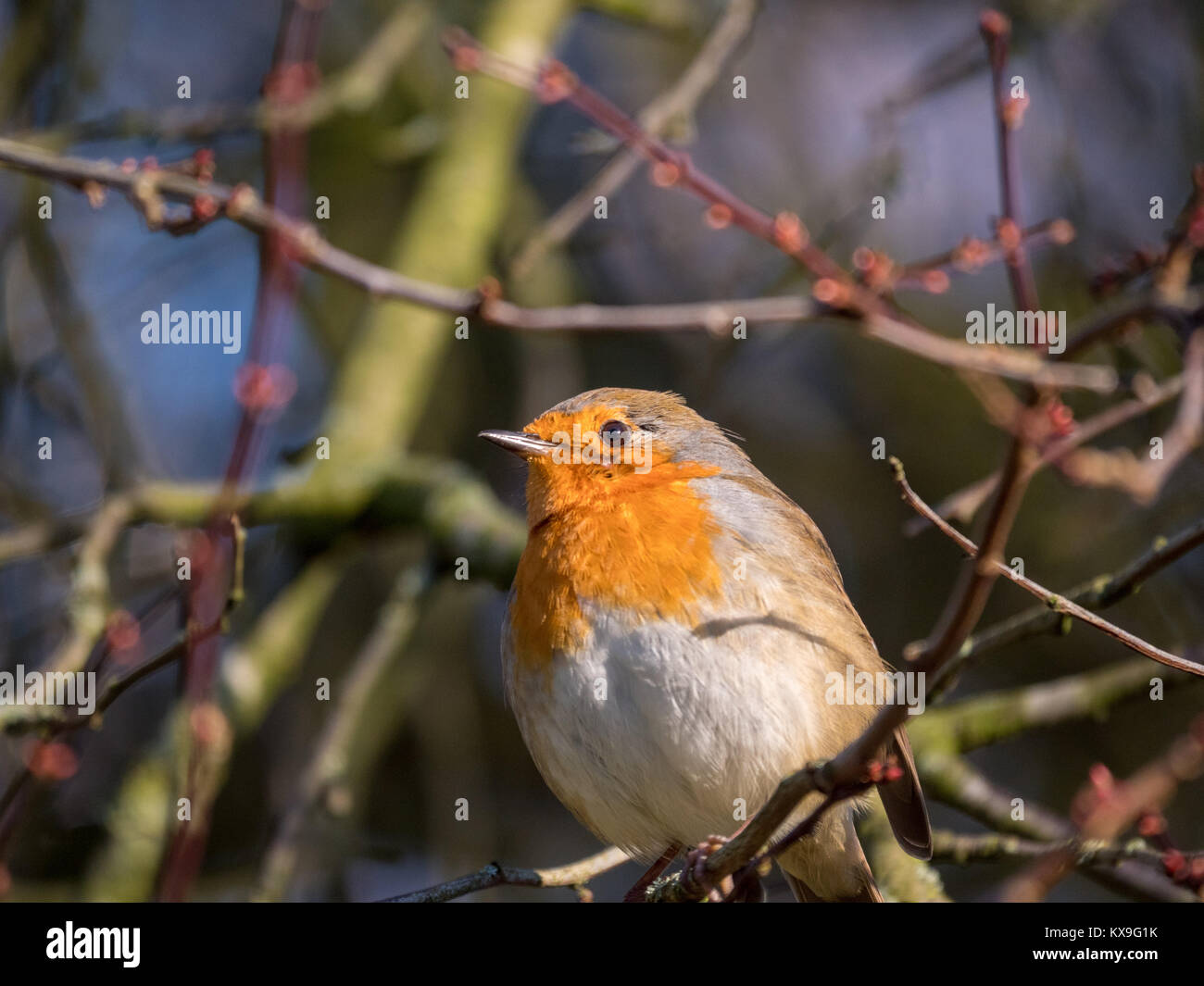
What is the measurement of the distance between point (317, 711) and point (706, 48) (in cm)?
348

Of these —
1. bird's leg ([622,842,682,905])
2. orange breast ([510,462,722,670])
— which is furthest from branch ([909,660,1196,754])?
orange breast ([510,462,722,670])

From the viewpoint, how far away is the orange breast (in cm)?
344

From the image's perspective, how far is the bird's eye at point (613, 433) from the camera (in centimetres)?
389

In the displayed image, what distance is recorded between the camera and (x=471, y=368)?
6805mm

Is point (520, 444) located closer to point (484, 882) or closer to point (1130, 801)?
point (484, 882)

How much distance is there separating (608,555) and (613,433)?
0.51 m

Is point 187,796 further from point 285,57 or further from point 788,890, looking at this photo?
point 788,890

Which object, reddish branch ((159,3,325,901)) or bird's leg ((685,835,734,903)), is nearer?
reddish branch ((159,3,325,901))

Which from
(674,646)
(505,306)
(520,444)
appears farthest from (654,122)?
(505,306)

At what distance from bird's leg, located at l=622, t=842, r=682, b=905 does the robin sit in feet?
0.08

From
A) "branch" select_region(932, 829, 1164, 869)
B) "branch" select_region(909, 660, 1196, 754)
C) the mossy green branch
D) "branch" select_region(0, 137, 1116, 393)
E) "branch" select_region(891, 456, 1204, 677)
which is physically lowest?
"branch" select_region(932, 829, 1164, 869)

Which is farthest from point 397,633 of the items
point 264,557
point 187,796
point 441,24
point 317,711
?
point 441,24

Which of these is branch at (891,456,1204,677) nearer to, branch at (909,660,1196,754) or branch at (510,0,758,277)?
branch at (909,660,1196,754)
